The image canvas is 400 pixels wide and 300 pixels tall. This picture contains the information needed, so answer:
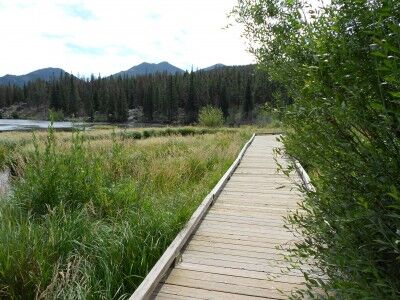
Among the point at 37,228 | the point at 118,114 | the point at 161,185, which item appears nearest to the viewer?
the point at 37,228

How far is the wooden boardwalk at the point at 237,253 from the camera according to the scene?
3.27 m

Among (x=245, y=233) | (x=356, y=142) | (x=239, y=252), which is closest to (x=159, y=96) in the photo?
(x=245, y=233)

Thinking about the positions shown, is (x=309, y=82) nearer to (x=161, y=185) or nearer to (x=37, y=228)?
(x=37, y=228)

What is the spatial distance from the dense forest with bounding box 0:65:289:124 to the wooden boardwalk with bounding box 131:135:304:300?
6878cm

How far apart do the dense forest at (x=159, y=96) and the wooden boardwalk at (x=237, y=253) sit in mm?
68779

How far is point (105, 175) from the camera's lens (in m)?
6.30

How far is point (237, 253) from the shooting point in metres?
4.12

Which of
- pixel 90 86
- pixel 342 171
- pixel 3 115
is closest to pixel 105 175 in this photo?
pixel 342 171

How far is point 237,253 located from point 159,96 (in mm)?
94752

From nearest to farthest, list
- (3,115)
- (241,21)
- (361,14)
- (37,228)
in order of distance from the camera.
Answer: (361,14) → (37,228) → (241,21) → (3,115)

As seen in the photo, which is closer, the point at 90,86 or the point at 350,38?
the point at 350,38

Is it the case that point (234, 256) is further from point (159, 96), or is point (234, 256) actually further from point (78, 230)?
point (159, 96)

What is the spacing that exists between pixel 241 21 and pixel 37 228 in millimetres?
3977

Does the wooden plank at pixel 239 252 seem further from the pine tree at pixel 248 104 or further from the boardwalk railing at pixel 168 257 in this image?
the pine tree at pixel 248 104
